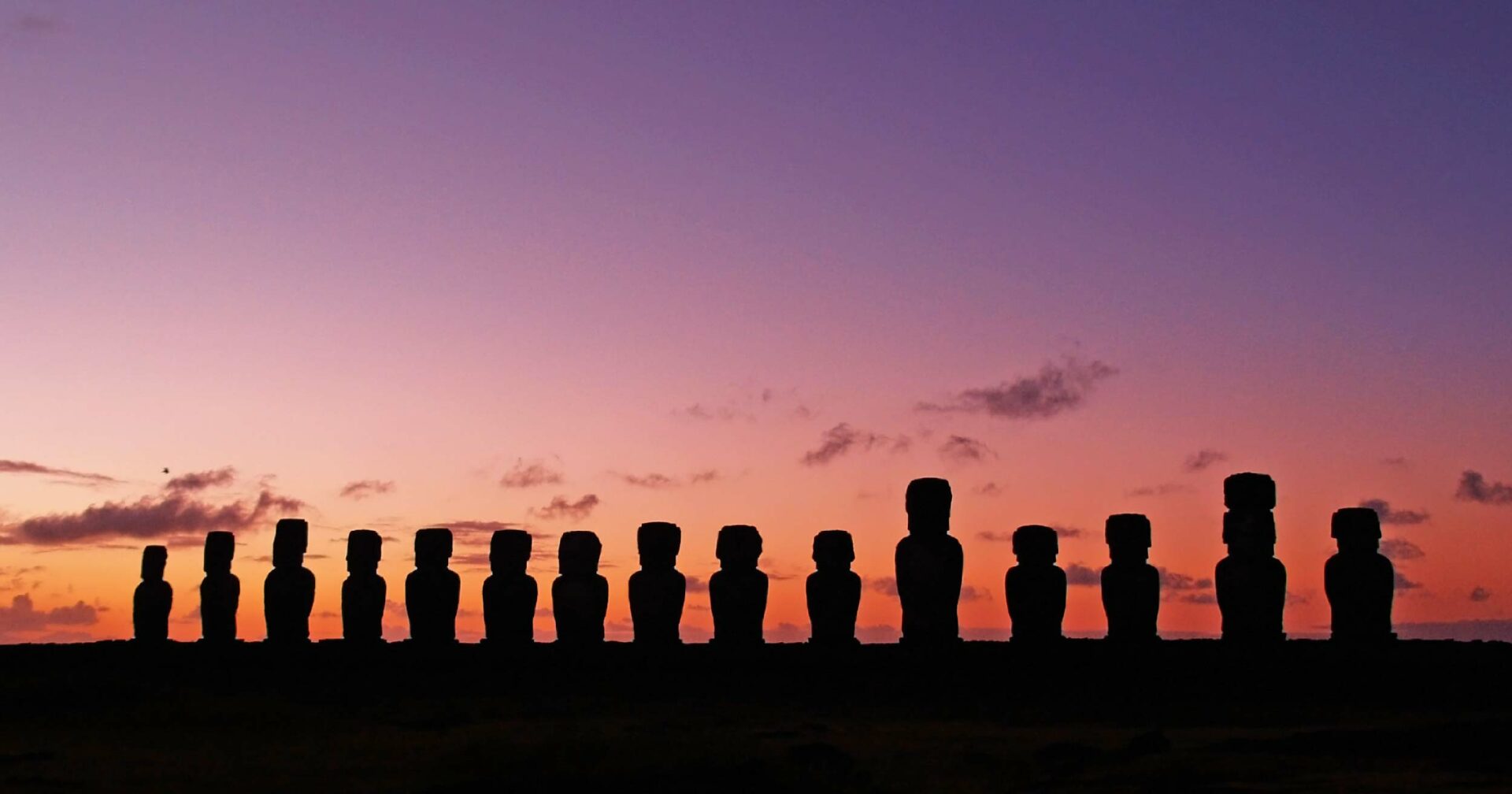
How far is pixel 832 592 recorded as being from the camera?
1792 cm

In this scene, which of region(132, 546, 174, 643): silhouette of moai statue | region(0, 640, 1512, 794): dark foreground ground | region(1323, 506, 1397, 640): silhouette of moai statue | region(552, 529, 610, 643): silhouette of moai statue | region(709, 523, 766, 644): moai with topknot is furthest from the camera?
region(132, 546, 174, 643): silhouette of moai statue

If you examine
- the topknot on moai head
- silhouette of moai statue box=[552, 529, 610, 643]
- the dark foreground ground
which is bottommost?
the dark foreground ground

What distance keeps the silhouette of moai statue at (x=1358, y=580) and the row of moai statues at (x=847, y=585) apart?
15 millimetres

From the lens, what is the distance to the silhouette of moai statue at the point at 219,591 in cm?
2281

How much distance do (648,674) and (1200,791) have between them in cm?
910

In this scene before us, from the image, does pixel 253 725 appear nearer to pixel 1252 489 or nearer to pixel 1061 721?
pixel 1061 721

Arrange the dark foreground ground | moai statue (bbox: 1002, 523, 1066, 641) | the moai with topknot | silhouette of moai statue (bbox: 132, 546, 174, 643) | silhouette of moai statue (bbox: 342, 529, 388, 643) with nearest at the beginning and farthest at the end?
the dark foreground ground → moai statue (bbox: 1002, 523, 1066, 641) → the moai with topknot → silhouette of moai statue (bbox: 342, 529, 388, 643) → silhouette of moai statue (bbox: 132, 546, 174, 643)

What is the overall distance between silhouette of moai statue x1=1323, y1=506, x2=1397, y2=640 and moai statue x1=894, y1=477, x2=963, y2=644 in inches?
145

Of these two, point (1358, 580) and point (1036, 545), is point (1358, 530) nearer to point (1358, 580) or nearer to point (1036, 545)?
point (1358, 580)

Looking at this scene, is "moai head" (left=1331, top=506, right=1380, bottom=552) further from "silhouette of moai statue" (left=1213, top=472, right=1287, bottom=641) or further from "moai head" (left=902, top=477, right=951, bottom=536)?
"moai head" (left=902, top=477, right=951, bottom=536)

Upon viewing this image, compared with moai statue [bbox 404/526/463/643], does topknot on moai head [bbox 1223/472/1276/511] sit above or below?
above

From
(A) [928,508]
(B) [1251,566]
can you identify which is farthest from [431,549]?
(B) [1251,566]

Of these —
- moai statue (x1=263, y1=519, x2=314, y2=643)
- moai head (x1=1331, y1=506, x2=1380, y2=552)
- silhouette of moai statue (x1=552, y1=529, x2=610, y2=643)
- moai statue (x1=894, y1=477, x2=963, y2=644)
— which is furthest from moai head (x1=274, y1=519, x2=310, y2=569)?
moai head (x1=1331, y1=506, x2=1380, y2=552)

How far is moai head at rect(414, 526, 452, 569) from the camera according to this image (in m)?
20.8
